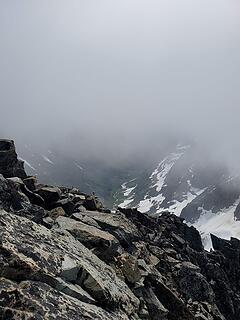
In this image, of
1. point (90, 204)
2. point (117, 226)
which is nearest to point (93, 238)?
point (117, 226)

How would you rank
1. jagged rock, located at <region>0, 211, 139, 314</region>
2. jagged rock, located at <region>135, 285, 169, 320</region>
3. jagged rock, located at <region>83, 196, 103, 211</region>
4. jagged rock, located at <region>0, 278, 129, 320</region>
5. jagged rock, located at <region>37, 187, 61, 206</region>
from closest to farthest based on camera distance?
jagged rock, located at <region>0, 278, 129, 320</region>, jagged rock, located at <region>0, 211, 139, 314</region>, jagged rock, located at <region>135, 285, 169, 320</region>, jagged rock, located at <region>37, 187, 61, 206</region>, jagged rock, located at <region>83, 196, 103, 211</region>

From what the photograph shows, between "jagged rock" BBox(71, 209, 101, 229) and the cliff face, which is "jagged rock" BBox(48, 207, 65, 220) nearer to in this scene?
the cliff face

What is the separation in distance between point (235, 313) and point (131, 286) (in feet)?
98.3

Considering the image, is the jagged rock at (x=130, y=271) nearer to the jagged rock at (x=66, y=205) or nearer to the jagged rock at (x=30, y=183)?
the jagged rock at (x=66, y=205)

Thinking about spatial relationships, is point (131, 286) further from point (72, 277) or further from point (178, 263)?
point (178, 263)

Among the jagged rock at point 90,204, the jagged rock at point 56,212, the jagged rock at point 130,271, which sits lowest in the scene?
the jagged rock at point 130,271

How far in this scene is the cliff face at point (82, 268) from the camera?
1695 cm

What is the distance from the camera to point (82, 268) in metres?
20.3

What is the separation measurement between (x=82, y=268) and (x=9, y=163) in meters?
23.6

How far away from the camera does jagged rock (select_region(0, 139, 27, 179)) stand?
1625 inches

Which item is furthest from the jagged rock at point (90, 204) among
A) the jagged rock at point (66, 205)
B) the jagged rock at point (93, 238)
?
the jagged rock at point (93, 238)

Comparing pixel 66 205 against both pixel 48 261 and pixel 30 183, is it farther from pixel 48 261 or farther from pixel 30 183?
pixel 48 261

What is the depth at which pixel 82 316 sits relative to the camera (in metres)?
17.2

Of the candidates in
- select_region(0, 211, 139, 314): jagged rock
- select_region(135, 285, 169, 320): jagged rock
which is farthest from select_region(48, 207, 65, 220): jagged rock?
select_region(0, 211, 139, 314): jagged rock
